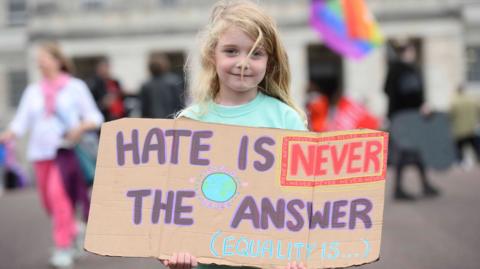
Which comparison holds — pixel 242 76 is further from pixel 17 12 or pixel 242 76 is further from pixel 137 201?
pixel 17 12

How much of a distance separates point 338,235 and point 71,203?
14.1 feet

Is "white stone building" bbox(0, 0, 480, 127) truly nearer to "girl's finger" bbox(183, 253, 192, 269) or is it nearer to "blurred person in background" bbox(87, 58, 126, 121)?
"blurred person in background" bbox(87, 58, 126, 121)

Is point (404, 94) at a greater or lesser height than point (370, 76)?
lesser

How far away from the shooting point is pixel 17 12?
125 feet

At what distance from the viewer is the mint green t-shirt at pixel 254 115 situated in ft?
9.45

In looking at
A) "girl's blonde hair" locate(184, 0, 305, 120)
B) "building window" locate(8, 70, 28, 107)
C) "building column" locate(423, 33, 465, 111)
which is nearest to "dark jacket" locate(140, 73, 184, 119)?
"girl's blonde hair" locate(184, 0, 305, 120)

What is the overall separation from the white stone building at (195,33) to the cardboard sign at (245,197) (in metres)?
28.5

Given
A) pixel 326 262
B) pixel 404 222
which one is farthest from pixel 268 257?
pixel 404 222

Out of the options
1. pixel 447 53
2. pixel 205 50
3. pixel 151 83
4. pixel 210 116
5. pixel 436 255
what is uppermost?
pixel 447 53

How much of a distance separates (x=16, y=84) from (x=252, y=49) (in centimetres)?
3547

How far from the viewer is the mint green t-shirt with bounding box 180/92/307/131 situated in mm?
2879

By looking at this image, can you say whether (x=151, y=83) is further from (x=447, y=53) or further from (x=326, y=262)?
(x=447, y=53)

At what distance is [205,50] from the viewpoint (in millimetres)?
2932

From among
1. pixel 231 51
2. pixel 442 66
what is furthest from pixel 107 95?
pixel 442 66
